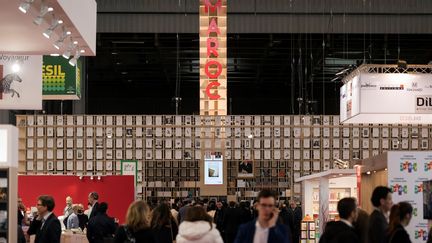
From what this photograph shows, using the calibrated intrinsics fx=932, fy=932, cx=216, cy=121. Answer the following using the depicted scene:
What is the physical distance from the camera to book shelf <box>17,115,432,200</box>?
25.8 m

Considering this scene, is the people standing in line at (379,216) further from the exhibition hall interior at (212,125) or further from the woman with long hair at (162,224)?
the woman with long hair at (162,224)

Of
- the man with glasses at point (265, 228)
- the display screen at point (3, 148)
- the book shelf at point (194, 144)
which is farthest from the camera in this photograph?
the book shelf at point (194, 144)

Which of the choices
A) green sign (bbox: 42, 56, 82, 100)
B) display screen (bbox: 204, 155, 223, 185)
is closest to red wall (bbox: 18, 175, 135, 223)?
display screen (bbox: 204, 155, 223, 185)

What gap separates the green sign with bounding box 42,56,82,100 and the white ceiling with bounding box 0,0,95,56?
4.61m

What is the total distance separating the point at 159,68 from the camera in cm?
3428

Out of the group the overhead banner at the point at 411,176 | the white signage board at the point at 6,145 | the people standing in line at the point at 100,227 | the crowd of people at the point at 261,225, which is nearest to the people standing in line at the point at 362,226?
the crowd of people at the point at 261,225

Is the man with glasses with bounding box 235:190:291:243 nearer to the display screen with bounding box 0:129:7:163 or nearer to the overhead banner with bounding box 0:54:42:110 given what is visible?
the display screen with bounding box 0:129:7:163

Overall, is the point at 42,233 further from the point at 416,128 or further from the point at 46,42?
the point at 416,128

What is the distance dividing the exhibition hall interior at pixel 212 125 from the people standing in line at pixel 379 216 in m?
0.01

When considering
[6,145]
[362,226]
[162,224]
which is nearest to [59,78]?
[6,145]

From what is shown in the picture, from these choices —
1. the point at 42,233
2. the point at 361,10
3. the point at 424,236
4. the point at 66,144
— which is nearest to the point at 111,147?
the point at 66,144

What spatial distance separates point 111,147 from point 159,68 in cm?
868

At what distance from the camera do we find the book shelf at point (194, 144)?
A: 25844mm

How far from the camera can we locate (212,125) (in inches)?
827
